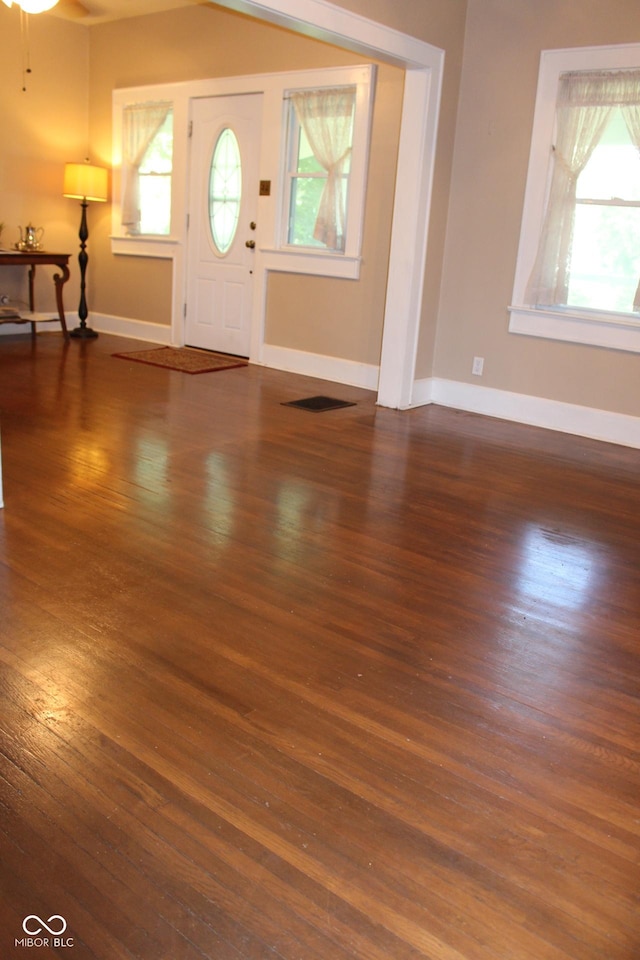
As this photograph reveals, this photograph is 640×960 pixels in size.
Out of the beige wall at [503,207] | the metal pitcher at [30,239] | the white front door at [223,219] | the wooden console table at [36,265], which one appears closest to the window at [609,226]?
the beige wall at [503,207]

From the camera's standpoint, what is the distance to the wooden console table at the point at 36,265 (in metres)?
6.95

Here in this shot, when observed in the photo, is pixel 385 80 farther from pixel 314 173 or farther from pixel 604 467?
pixel 604 467

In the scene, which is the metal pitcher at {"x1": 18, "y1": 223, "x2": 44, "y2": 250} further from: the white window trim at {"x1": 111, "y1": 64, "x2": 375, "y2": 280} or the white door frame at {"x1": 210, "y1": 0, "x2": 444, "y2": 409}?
the white door frame at {"x1": 210, "y1": 0, "x2": 444, "y2": 409}

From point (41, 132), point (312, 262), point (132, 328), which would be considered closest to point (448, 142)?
point (312, 262)

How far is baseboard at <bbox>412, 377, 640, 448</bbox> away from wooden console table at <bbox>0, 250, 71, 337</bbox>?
361cm

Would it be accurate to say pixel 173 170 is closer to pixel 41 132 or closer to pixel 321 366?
pixel 41 132

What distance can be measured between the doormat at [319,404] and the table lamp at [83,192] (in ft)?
9.87

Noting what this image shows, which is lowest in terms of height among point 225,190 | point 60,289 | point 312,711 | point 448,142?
point 312,711

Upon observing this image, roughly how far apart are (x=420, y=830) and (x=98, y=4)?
7554mm

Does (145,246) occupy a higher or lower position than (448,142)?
lower

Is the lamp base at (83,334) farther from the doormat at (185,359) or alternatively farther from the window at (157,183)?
the window at (157,183)

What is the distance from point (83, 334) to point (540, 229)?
4.45 m

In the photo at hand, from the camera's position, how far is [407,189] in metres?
5.39

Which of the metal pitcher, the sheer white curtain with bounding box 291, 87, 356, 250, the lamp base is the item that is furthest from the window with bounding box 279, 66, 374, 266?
the metal pitcher
